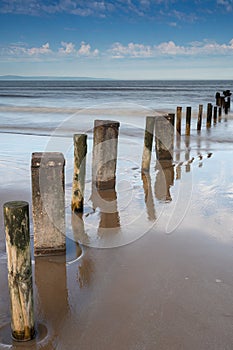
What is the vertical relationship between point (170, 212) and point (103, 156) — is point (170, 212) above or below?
below

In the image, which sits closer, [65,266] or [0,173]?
[65,266]

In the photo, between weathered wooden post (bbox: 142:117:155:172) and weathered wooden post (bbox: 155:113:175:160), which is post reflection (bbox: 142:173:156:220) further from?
weathered wooden post (bbox: 155:113:175:160)

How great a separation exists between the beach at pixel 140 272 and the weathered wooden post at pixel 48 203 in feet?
0.61

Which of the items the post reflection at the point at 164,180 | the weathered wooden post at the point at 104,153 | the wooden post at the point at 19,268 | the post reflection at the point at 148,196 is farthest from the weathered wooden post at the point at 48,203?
the post reflection at the point at 164,180

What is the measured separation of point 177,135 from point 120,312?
38.8 ft

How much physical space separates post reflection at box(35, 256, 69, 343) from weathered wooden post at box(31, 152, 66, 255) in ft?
0.55

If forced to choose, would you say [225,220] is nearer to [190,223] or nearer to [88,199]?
[190,223]

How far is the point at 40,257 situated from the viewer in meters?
4.86

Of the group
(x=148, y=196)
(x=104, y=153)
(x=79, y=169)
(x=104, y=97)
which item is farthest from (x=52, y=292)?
(x=104, y=97)

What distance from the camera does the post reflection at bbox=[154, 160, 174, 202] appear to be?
7.48 m

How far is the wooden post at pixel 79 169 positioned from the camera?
20.0 ft

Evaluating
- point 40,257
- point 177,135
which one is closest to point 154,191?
point 40,257

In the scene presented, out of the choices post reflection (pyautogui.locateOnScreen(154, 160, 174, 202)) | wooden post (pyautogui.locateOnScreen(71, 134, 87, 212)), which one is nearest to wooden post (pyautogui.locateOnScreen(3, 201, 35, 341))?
wooden post (pyautogui.locateOnScreen(71, 134, 87, 212))

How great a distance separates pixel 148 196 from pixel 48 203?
2961 mm
